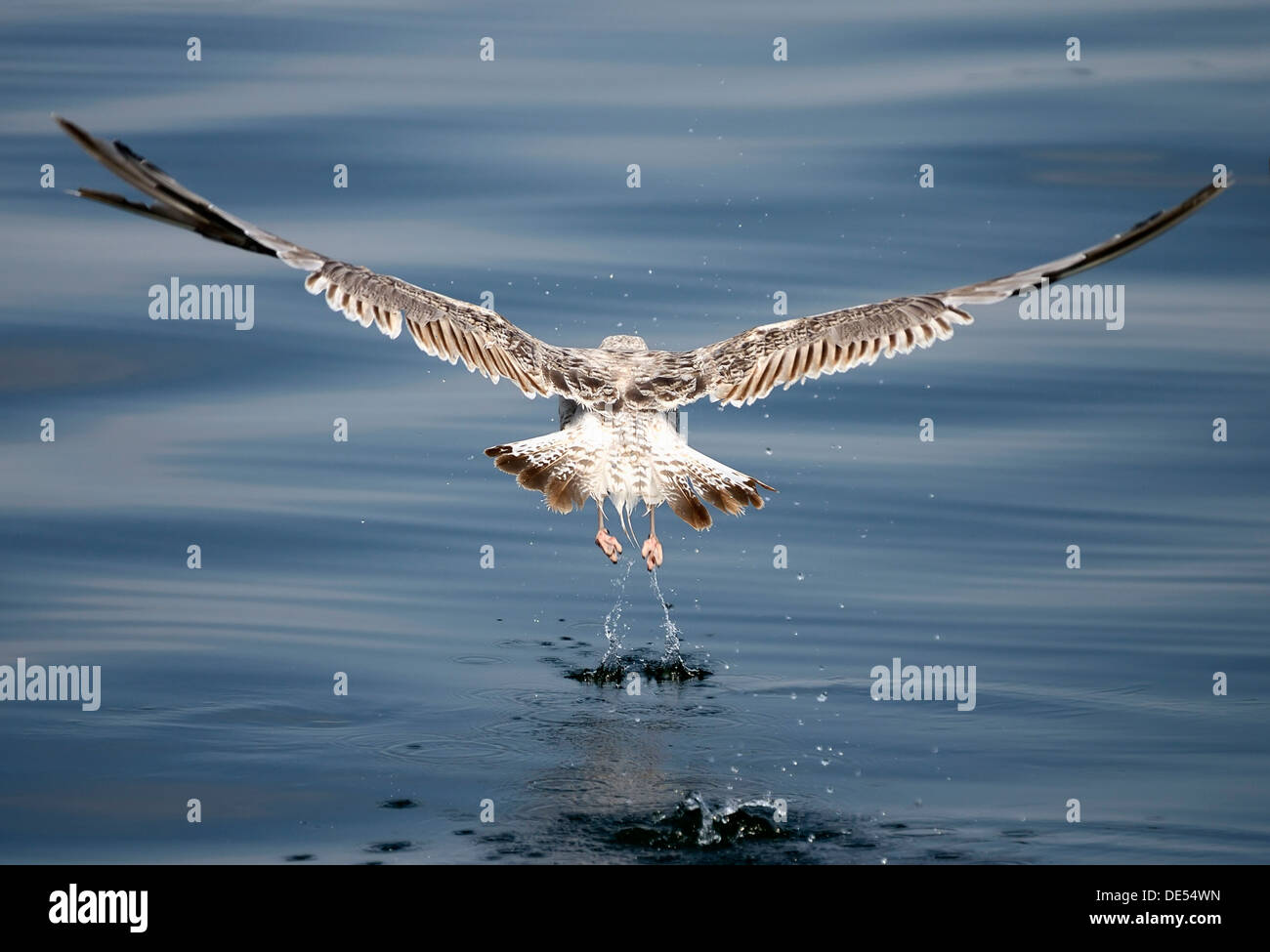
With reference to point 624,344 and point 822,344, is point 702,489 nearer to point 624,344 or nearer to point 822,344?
point 822,344

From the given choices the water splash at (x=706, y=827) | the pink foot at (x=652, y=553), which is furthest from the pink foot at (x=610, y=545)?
the water splash at (x=706, y=827)

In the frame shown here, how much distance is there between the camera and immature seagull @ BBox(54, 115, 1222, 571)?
9.71m

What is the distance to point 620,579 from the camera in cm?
1216

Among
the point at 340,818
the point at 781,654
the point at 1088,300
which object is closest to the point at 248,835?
the point at 340,818

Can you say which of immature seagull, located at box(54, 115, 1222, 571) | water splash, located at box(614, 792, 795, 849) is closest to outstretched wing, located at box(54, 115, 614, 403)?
immature seagull, located at box(54, 115, 1222, 571)

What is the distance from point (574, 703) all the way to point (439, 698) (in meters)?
0.74

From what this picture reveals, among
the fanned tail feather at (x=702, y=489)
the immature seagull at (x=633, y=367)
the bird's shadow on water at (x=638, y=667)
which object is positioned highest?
the immature seagull at (x=633, y=367)

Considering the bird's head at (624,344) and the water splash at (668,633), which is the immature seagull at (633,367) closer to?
the bird's head at (624,344)

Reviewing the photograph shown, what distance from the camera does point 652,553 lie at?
33.5 feet

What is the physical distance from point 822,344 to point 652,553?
5.14 ft

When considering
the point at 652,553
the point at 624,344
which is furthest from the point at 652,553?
the point at 624,344

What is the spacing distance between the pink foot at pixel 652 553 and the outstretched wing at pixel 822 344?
0.84m

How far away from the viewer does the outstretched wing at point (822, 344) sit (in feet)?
33.7

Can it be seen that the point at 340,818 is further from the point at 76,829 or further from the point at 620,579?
the point at 620,579
